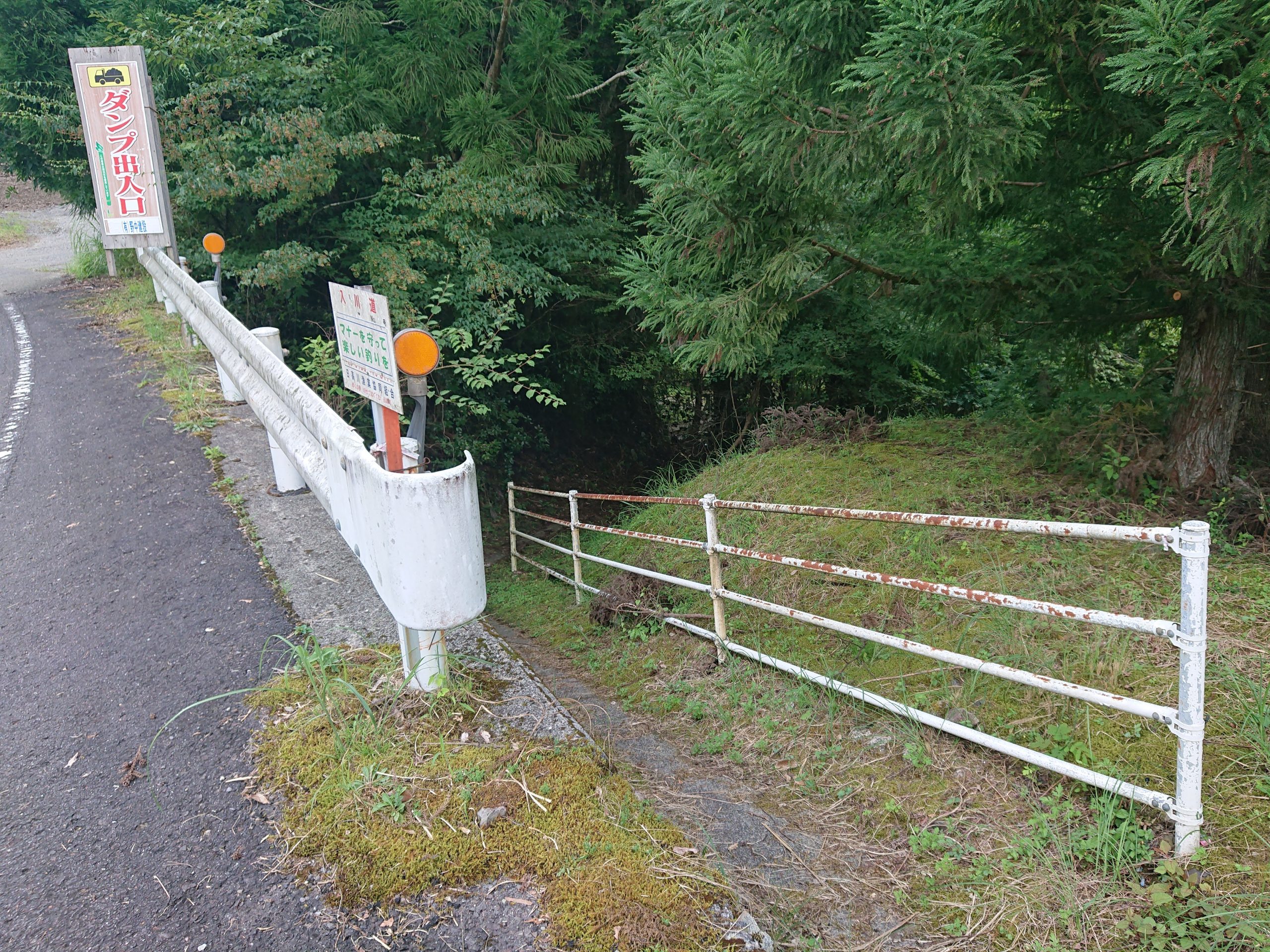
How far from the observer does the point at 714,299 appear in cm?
562

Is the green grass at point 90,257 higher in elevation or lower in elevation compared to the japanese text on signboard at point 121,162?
lower

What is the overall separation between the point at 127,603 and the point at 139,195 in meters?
7.02

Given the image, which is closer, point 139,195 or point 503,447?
point 139,195

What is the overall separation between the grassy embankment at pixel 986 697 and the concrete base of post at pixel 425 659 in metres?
1.50

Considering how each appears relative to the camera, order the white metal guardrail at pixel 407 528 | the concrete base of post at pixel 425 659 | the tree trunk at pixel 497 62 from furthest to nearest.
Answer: the tree trunk at pixel 497 62, the concrete base of post at pixel 425 659, the white metal guardrail at pixel 407 528

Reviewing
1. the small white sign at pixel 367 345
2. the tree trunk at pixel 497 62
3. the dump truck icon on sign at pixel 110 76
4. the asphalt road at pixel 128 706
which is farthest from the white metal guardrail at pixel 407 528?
the tree trunk at pixel 497 62

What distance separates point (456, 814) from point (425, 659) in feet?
2.12

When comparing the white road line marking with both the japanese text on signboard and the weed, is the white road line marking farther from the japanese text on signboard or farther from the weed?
the weed

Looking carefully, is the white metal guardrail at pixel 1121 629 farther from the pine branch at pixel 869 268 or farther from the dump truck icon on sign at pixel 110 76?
the dump truck icon on sign at pixel 110 76

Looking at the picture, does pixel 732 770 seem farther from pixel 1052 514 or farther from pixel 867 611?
pixel 1052 514

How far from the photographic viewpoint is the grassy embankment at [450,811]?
91.4 inches

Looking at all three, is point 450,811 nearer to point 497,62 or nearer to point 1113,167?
point 1113,167

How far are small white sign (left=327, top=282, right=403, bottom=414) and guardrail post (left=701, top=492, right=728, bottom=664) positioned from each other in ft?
6.19

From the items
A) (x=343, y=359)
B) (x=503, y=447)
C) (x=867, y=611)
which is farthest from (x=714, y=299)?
(x=503, y=447)
